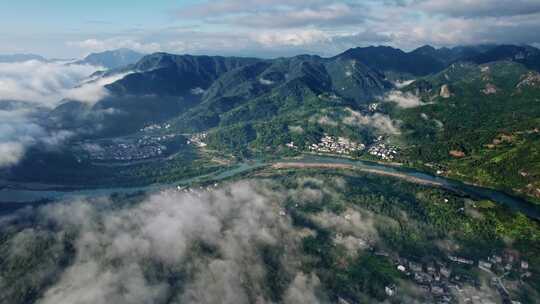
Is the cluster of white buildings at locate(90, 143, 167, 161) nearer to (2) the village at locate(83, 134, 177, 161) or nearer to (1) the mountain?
(2) the village at locate(83, 134, 177, 161)

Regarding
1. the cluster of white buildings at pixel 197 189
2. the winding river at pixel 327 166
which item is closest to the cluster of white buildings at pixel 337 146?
the winding river at pixel 327 166

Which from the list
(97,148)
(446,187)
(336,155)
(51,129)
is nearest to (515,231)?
(446,187)

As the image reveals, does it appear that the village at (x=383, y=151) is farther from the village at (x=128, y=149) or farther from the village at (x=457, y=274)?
the village at (x=128, y=149)

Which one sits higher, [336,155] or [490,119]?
[490,119]

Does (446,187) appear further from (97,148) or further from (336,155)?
(97,148)

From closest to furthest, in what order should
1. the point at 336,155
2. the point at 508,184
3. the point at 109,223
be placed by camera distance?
1. the point at 109,223
2. the point at 508,184
3. the point at 336,155

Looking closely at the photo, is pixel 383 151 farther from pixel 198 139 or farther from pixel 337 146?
pixel 198 139

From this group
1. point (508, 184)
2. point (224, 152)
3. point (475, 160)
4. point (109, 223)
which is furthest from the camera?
point (224, 152)
